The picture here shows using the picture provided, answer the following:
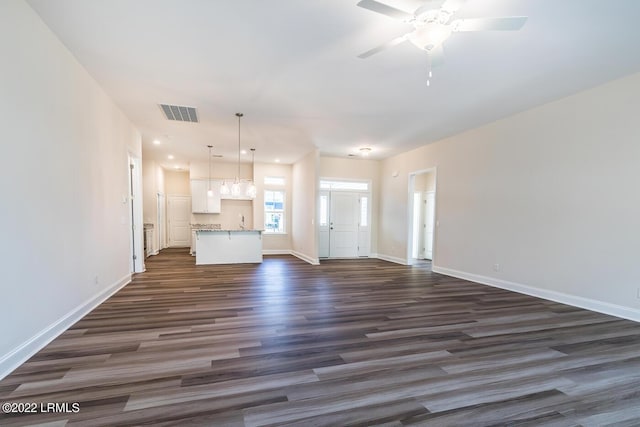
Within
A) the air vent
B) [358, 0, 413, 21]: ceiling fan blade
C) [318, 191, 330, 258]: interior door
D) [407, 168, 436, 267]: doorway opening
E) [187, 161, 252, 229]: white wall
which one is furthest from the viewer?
[187, 161, 252, 229]: white wall

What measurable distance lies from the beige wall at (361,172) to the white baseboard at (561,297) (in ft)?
10.6

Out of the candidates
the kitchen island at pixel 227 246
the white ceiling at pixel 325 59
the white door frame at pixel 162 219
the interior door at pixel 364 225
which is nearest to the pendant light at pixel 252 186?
the kitchen island at pixel 227 246

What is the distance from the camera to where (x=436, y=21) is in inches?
86.7

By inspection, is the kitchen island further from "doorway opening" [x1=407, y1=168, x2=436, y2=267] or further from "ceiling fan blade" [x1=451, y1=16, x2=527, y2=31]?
"ceiling fan blade" [x1=451, y1=16, x2=527, y2=31]

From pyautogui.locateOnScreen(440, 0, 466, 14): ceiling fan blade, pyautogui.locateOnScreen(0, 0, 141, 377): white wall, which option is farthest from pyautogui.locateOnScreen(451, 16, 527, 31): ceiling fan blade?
pyautogui.locateOnScreen(0, 0, 141, 377): white wall

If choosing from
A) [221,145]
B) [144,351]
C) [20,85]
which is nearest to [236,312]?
[144,351]

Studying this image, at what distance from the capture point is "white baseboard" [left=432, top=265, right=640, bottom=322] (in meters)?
3.43

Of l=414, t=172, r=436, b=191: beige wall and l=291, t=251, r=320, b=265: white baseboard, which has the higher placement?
l=414, t=172, r=436, b=191: beige wall

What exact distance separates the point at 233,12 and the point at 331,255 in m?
6.87

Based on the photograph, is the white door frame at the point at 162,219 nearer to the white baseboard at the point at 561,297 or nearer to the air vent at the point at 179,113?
the air vent at the point at 179,113

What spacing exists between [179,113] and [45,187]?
2615mm

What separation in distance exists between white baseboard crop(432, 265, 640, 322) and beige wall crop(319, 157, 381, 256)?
3.24 metres

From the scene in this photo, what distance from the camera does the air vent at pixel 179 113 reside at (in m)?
4.46

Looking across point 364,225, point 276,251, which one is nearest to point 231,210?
point 276,251
